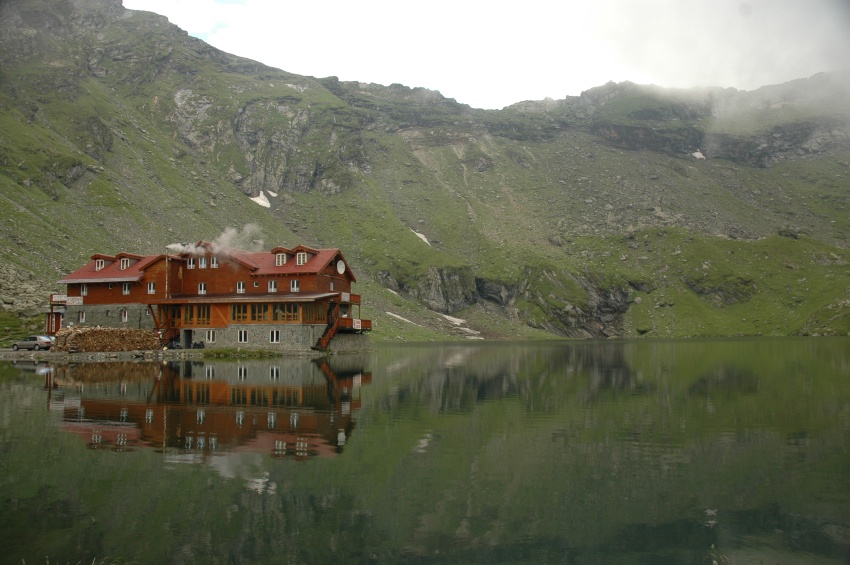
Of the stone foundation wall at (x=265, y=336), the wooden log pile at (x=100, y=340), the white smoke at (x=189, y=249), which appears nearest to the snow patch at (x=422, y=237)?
the white smoke at (x=189, y=249)

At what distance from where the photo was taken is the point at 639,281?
188375mm

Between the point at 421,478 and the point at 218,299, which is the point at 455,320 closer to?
the point at 218,299

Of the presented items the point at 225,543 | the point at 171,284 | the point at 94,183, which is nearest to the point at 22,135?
the point at 94,183

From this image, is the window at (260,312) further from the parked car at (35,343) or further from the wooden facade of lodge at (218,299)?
the parked car at (35,343)

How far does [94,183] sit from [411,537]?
144728 mm

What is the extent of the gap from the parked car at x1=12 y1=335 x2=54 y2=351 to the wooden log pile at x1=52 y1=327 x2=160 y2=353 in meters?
3.96

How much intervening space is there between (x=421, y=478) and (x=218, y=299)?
205 ft

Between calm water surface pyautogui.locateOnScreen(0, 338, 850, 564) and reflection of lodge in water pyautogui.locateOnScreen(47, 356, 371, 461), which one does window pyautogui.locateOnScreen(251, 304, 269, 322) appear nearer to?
reflection of lodge in water pyautogui.locateOnScreen(47, 356, 371, 461)

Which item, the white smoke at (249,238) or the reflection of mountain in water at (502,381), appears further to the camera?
the white smoke at (249,238)

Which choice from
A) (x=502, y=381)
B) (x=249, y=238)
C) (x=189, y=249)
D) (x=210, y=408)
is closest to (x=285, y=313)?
(x=189, y=249)

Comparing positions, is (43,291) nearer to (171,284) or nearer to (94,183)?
(171,284)

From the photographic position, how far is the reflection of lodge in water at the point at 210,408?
21.9 m

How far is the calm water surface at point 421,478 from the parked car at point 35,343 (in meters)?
34.5

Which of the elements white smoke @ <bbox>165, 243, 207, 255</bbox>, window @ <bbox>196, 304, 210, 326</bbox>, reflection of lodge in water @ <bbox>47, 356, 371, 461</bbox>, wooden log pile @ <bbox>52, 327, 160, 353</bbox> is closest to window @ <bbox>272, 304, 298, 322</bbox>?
window @ <bbox>196, 304, 210, 326</bbox>
